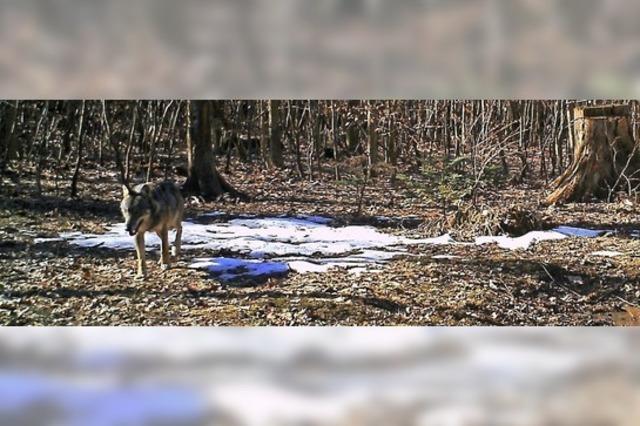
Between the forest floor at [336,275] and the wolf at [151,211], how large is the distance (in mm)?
62

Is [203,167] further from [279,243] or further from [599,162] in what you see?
[599,162]

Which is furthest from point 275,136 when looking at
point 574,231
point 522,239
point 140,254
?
point 574,231

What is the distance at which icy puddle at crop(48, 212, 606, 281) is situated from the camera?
408 centimetres

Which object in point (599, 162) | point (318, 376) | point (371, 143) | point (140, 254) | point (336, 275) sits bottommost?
point (318, 376)

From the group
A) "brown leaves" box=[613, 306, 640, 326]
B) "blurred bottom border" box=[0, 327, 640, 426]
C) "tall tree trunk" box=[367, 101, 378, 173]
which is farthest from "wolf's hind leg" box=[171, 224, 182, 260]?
"brown leaves" box=[613, 306, 640, 326]

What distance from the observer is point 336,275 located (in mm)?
4070

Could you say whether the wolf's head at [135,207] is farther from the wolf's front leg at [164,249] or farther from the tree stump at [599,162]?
the tree stump at [599,162]

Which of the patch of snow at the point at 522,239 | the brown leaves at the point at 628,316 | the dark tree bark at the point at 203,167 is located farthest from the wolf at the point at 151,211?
the brown leaves at the point at 628,316

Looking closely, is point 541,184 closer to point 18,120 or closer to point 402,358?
point 402,358

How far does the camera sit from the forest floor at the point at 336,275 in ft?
13.3
